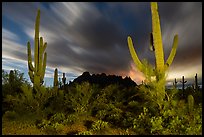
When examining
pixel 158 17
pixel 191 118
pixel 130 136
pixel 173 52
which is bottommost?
pixel 130 136

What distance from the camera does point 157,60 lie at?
10133 mm

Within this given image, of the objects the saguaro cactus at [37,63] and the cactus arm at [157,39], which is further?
the saguaro cactus at [37,63]

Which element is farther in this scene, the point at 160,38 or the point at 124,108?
the point at 124,108

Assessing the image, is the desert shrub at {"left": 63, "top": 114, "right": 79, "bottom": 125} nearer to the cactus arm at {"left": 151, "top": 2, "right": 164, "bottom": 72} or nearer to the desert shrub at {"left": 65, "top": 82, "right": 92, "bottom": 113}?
the desert shrub at {"left": 65, "top": 82, "right": 92, "bottom": 113}

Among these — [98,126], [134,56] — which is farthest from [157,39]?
[98,126]

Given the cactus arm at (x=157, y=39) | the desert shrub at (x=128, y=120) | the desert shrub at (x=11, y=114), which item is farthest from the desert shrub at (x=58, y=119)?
the cactus arm at (x=157, y=39)

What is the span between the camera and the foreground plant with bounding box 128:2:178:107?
9.16 m

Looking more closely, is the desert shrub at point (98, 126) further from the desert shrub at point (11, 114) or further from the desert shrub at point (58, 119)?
the desert shrub at point (11, 114)

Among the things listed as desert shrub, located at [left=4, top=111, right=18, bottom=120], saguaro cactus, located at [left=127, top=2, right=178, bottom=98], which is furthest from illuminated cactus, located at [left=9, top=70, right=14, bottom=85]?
saguaro cactus, located at [left=127, top=2, right=178, bottom=98]

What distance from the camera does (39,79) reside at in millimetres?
13844

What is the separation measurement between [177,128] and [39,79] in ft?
27.4

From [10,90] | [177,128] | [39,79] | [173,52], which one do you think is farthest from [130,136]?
[10,90]

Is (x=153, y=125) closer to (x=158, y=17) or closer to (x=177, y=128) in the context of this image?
(x=177, y=128)

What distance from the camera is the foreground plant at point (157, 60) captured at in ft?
30.0
